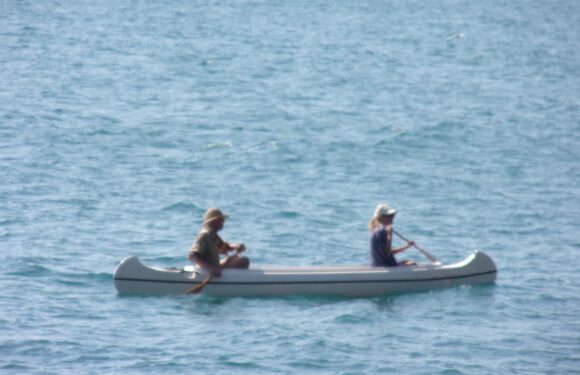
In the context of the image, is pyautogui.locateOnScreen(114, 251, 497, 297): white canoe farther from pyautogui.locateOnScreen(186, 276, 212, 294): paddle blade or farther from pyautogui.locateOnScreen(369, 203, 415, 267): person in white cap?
pyautogui.locateOnScreen(369, 203, 415, 267): person in white cap

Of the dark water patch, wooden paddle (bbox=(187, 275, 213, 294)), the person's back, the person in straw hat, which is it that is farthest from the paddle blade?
the dark water patch

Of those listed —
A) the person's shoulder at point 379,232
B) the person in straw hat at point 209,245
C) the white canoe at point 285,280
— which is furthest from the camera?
the person's shoulder at point 379,232

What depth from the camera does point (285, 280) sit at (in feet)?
60.2

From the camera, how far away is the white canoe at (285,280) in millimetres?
18156

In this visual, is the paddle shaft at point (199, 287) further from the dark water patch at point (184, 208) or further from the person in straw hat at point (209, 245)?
the dark water patch at point (184, 208)

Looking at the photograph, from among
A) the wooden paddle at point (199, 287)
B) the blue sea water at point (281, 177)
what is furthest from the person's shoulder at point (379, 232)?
the wooden paddle at point (199, 287)

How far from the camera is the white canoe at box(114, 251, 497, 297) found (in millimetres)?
18156

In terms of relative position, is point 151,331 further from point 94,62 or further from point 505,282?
point 94,62

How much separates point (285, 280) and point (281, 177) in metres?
11.2

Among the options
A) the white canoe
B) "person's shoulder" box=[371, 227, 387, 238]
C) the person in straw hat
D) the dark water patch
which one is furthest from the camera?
the dark water patch

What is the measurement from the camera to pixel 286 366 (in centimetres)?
1563

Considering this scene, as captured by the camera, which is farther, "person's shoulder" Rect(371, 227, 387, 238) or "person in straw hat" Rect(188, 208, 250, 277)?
"person's shoulder" Rect(371, 227, 387, 238)

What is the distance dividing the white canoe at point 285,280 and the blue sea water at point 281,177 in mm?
214

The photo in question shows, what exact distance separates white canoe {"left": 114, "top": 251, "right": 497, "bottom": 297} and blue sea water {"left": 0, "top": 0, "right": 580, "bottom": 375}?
0.70 ft
